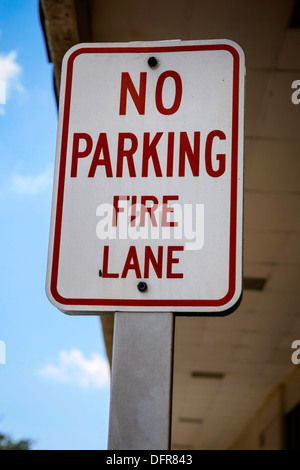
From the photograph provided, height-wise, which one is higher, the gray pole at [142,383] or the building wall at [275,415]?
the building wall at [275,415]

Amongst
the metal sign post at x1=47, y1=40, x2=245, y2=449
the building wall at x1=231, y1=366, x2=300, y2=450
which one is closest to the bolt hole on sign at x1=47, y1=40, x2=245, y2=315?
the metal sign post at x1=47, y1=40, x2=245, y2=449

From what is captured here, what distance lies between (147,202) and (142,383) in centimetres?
34

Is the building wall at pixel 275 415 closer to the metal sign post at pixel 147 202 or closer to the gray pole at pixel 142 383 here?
the metal sign post at pixel 147 202

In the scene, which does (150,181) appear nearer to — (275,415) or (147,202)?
(147,202)

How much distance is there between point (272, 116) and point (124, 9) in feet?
3.90

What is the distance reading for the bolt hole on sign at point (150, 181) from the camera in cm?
116

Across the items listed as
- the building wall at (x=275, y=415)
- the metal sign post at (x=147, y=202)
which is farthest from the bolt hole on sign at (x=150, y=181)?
the building wall at (x=275, y=415)

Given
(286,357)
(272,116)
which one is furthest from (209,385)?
(272,116)

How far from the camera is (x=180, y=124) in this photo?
4.21 ft

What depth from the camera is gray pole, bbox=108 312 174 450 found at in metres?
1.02

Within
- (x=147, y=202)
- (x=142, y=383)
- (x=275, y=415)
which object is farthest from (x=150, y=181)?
(x=275, y=415)

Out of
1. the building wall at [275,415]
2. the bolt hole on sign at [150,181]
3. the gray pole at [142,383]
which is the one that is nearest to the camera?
the gray pole at [142,383]
